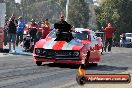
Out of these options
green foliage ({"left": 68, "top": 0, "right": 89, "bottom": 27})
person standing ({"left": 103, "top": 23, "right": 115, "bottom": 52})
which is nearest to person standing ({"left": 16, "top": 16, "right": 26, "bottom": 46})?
person standing ({"left": 103, "top": 23, "right": 115, "bottom": 52})

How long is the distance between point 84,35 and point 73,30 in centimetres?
50

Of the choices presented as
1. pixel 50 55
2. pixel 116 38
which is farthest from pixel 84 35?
pixel 116 38

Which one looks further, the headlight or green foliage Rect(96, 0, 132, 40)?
green foliage Rect(96, 0, 132, 40)

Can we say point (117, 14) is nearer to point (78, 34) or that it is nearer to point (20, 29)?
point (20, 29)

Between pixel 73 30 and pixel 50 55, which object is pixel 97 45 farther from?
pixel 50 55

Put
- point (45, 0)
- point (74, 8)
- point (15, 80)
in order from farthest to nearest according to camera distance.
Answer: point (45, 0) < point (74, 8) < point (15, 80)

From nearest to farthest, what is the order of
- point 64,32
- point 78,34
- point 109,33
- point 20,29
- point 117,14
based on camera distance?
point 64,32 → point 78,34 → point 20,29 → point 109,33 → point 117,14

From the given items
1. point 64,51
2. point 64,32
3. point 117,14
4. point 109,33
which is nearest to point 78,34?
point 64,32

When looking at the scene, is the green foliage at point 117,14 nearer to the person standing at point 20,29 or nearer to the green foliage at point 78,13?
the green foliage at point 78,13

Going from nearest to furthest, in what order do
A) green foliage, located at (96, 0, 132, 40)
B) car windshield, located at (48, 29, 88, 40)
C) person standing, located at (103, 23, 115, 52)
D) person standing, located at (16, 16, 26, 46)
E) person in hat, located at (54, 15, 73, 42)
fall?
person in hat, located at (54, 15, 73, 42) < car windshield, located at (48, 29, 88, 40) < person standing, located at (16, 16, 26, 46) < person standing, located at (103, 23, 115, 52) < green foliage, located at (96, 0, 132, 40)

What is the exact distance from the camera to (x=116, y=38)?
175 feet

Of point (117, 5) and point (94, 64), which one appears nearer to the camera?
point (94, 64)

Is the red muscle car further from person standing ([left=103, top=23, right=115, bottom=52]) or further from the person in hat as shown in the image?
person standing ([left=103, top=23, right=115, bottom=52])

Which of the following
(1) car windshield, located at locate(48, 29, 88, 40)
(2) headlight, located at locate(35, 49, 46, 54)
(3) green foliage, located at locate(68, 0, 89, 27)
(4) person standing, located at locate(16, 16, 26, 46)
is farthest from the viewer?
(3) green foliage, located at locate(68, 0, 89, 27)
